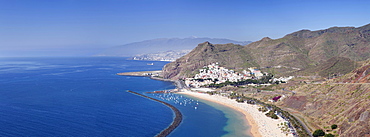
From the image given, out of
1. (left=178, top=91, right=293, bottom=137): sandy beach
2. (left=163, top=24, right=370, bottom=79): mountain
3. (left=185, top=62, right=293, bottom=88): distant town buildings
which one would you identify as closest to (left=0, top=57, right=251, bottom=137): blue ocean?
(left=178, top=91, right=293, bottom=137): sandy beach

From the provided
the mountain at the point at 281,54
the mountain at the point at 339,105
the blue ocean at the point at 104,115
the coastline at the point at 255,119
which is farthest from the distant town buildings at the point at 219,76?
the mountain at the point at 339,105

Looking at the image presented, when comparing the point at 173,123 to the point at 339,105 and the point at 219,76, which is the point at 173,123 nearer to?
Result: the point at 339,105

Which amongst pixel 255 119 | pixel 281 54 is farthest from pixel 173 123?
pixel 281 54

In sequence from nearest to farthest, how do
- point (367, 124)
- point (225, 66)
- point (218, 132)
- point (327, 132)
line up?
1. point (367, 124)
2. point (327, 132)
3. point (218, 132)
4. point (225, 66)

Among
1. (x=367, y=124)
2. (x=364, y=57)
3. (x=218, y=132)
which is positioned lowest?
(x=218, y=132)

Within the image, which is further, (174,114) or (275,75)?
(275,75)

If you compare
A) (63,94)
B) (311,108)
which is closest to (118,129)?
(311,108)

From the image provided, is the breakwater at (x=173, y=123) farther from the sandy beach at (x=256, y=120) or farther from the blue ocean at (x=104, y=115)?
the sandy beach at (x=256, y=120)

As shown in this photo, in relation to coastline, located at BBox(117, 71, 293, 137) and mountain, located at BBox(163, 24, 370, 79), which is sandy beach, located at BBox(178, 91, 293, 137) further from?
mountain, located at BBox(163, 24, 370, 79)

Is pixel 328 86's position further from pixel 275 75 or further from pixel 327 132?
pixel 275 75
